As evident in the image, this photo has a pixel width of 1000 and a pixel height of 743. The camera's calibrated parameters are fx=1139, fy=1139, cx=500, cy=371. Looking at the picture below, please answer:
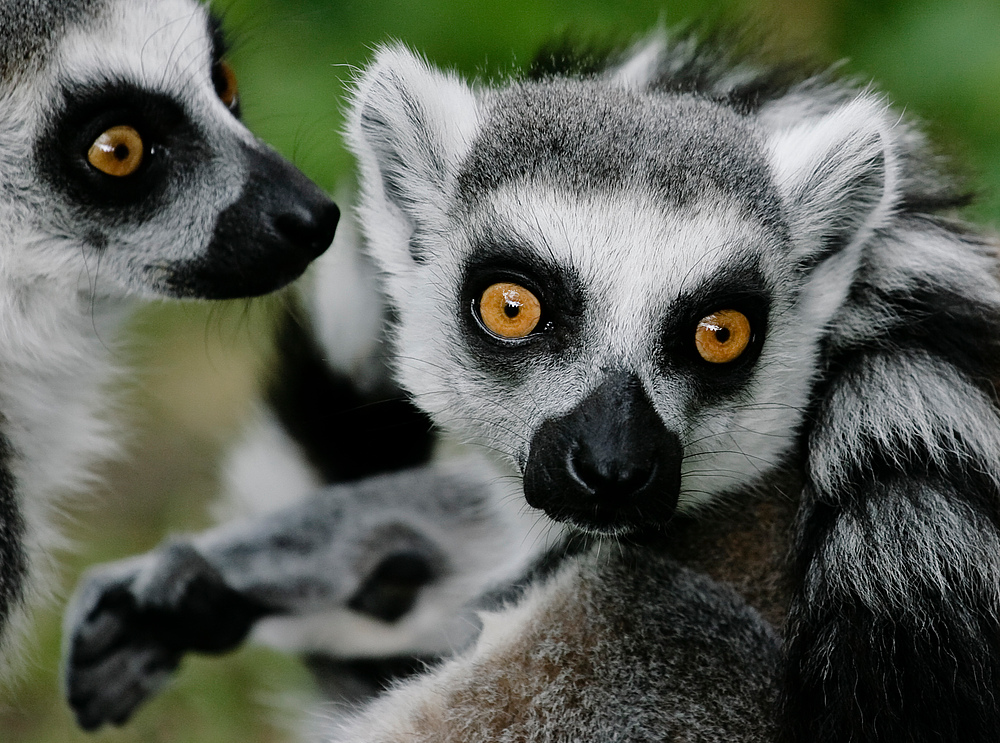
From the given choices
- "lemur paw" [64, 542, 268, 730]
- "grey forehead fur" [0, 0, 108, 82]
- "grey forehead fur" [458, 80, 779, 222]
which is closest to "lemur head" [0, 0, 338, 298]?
"grey forehead fur" [0, 0, 108, 82]

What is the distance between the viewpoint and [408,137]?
10.9 ft

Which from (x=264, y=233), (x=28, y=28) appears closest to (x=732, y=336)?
(x=264, y=233)

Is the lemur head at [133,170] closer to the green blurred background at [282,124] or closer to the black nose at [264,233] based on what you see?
the black nose at [264,233]

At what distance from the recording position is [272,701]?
4379 millimetres

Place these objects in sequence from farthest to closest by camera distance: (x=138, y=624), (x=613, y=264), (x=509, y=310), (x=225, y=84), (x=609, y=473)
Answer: (x=138, y=624)
(x=225, y=84)
(x=509, y=310)
(x=613, y=264)
(x=609, y=473)

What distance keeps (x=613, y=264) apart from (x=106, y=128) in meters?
1.52

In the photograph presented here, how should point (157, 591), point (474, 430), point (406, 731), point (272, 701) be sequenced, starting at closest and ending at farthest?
1. point (406, 731)
2. point (474, 430)
3. point (157, 591)
4. point (272, 701)

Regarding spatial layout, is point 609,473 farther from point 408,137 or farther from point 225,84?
point 225,84

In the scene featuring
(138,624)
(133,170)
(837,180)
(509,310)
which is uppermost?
(837,180)

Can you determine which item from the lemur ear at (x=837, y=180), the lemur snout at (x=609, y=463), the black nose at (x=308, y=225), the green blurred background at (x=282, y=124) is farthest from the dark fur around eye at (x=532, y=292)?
the green blurred background at (x=282, y=124)

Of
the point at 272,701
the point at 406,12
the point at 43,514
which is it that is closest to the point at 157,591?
the point at 43,514

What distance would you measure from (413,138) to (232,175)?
56cm

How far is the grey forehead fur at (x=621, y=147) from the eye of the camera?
9.96 ft

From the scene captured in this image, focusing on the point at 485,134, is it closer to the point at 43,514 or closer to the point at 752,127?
the point at 752,127
